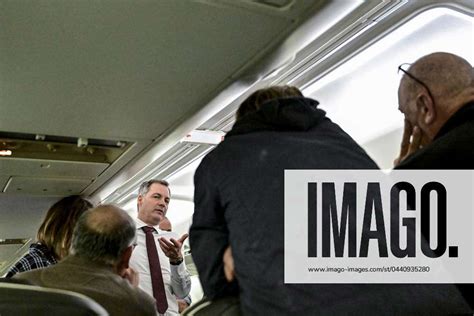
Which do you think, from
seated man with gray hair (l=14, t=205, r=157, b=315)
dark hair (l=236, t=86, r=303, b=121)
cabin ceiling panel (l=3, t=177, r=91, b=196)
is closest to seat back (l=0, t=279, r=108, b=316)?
seated man with gray hair (l=14, t=205, r=157, b=315)

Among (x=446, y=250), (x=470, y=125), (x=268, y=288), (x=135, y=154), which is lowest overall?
(x=268, y=288)

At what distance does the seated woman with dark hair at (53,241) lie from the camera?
3271mm

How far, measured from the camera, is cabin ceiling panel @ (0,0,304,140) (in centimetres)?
177

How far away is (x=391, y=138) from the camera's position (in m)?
3.90

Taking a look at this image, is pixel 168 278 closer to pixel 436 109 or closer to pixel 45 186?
pixel 45 186

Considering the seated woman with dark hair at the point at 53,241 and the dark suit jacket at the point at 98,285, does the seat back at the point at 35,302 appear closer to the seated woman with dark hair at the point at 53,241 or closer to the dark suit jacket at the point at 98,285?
the dark suit jacket at the point at 98,285

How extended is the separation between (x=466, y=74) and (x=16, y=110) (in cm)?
196

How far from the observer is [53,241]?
11.2ft

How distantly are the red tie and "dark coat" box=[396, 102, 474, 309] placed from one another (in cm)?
216

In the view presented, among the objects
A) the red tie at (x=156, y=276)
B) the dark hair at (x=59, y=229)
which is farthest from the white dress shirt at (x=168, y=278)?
the dark hair at (x=59, y=229)

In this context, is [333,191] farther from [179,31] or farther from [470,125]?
[179,31]

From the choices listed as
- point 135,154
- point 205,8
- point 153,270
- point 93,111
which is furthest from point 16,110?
point 153,270

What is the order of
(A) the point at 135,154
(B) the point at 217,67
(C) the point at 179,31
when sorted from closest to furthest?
(C) the point at 179,31 < (B) the point at 217,67 < (A) the point at 135,154

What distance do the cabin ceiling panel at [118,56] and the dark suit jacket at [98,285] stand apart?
2.50 feet
